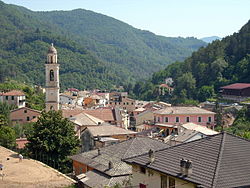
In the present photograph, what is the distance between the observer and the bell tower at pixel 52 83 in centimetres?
5297

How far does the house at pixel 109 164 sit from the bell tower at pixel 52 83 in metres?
25.1

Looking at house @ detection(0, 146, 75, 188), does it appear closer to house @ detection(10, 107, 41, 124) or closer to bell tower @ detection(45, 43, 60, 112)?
bell tower @ detection(45, 43, 60, 112)

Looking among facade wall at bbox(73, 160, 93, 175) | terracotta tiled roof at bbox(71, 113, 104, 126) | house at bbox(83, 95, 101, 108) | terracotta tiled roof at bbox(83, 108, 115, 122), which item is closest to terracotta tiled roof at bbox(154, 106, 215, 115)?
terracotta tiled roof at bbox(83, 108, 115, 122)

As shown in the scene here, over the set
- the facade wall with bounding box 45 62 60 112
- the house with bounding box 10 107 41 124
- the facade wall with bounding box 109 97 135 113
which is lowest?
the facade wall with bounding box 109 97 135 113

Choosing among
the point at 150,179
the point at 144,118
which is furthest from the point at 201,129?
the point at 150,179

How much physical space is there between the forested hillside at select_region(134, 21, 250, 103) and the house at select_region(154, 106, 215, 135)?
33.6 meters

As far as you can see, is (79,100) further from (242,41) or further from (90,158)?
(90,158)

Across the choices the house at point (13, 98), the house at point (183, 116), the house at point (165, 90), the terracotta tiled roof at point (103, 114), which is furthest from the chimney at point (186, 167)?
the house at point (165, 90)

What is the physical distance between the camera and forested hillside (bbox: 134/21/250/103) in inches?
3780

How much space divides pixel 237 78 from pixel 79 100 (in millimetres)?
37377

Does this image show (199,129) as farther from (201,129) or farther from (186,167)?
(186,167)

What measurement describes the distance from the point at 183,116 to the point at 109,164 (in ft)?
119

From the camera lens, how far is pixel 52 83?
53.7 metres

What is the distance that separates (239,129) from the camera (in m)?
51.0
